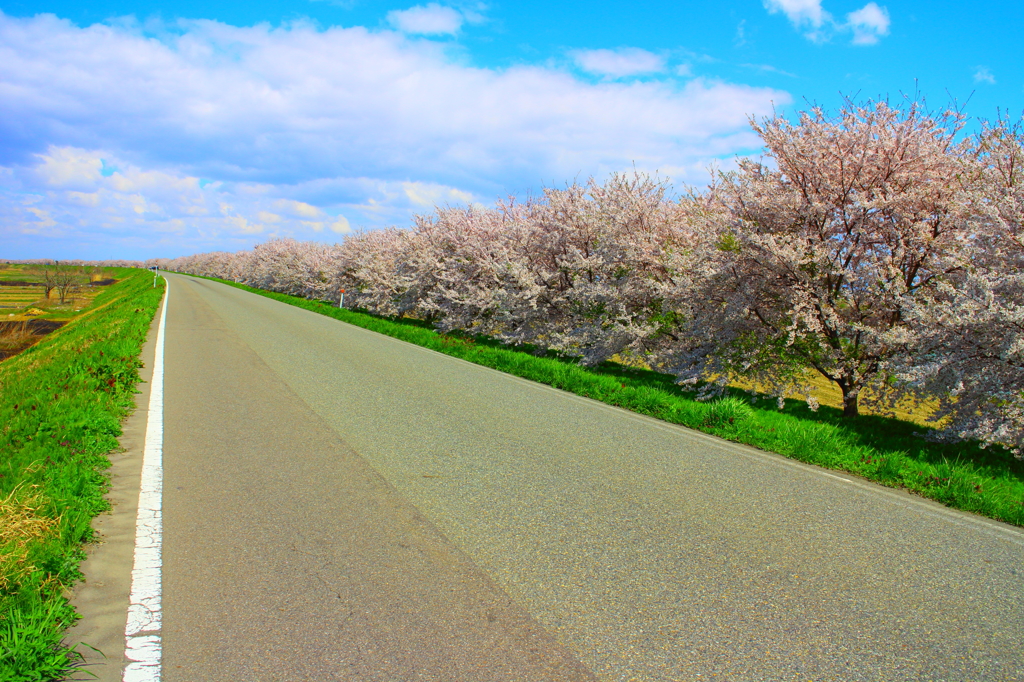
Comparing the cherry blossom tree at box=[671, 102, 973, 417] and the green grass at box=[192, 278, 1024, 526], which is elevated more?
the cherry blossom tree at box=[671, 102, 973, 417]

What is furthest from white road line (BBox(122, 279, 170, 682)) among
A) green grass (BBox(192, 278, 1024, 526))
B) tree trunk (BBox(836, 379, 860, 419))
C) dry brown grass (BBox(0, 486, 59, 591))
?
tree trunk (BBox(836, 379, 860, 419))

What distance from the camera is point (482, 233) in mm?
21297

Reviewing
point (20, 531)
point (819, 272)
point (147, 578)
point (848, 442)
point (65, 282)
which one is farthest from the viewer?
point (65, 282)

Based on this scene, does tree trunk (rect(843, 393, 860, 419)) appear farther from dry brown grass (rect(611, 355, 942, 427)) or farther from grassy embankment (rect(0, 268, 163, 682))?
grassy embankment (rect(0, 268, 163, 682))

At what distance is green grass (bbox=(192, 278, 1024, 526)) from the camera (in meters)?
5.53

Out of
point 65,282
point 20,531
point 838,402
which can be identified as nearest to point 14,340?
point 20,531

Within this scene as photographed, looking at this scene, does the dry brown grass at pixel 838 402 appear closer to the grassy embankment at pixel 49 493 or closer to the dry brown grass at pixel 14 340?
the grassy embankment at pixel 49 493

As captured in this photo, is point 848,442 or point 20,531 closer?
point 20,531

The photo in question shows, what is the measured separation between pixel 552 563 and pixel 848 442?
509 cm

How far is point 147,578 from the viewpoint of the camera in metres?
3.54

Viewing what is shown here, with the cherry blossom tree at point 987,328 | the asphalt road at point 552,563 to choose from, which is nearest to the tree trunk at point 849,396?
the cherry blossom tree at point 987,328

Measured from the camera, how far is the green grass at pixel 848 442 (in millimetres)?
5531

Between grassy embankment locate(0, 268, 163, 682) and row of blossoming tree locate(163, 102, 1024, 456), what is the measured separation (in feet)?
25.0

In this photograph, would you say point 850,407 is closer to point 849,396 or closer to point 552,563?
point 849,396
